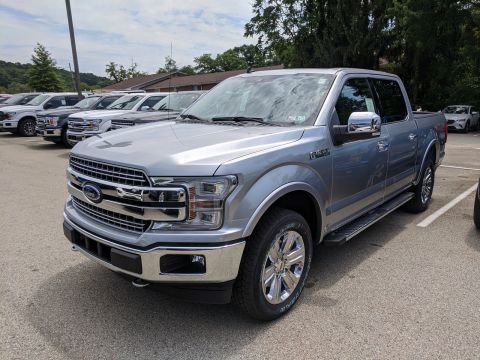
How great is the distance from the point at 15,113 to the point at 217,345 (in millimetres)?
17133

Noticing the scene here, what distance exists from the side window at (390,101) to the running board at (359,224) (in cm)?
97

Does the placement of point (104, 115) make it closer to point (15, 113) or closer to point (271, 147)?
point (15, 113)

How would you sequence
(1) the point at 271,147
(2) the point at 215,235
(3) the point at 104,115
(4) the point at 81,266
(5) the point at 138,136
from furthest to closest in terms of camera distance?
(3) the point at 104,115 → (4) the point at 81,266 → (5) the point at 138,136 → (1) the point at 271,147 → (2) the point at 215,235

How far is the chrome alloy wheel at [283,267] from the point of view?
9.90 feet

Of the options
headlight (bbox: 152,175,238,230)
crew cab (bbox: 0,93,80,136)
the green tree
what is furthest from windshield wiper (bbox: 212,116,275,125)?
the green tree

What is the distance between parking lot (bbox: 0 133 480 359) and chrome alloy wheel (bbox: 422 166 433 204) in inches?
38.3

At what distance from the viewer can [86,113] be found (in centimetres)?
1188

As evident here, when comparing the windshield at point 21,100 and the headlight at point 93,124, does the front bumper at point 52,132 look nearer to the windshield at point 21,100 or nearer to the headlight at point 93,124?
the headlight at point 93,124

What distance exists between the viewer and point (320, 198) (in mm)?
3414

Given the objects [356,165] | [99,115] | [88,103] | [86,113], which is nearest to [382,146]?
[356,165]

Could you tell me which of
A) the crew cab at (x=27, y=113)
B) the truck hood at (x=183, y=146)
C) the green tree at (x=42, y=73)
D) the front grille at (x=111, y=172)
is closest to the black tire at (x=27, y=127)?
the crew cab at (x=27, y=113)

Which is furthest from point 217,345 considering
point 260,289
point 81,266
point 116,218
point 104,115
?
point 104,115

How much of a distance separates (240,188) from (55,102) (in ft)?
56.7

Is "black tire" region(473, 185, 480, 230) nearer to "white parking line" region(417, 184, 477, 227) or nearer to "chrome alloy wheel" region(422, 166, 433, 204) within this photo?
"white parking line" region(417, 184, 477, 227)
